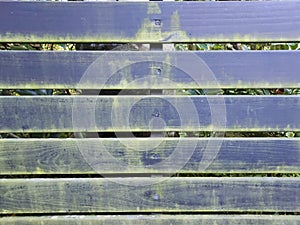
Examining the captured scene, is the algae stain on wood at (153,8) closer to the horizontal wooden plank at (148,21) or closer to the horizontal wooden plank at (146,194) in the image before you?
the horizontal wooden plank at (148,21)

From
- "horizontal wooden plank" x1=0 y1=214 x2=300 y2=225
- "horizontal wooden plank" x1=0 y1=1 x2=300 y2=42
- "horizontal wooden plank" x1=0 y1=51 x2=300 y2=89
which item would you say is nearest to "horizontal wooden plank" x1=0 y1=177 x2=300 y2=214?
"horizontal wooden plank" x1=0 y1=214 x2=300 y2=225

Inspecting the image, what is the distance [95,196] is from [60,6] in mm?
742

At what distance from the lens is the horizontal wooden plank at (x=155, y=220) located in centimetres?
111

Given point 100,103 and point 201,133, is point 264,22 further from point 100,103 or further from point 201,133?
point 100,103

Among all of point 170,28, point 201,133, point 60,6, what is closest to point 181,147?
point 201,133

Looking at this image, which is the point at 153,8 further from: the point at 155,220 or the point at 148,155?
the point at 155,220

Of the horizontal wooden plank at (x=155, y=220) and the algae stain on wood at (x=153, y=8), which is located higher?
the algae stain on wood at (x=153, y=8)

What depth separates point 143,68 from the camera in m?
1.04

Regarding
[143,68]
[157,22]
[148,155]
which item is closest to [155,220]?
[148,155]

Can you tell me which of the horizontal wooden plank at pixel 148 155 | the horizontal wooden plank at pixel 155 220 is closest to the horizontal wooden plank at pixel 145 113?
the horizontal wooden plank at pixel 148 155

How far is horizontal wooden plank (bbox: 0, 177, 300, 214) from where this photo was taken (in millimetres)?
1097

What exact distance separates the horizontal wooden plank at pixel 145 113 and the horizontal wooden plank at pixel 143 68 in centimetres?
6

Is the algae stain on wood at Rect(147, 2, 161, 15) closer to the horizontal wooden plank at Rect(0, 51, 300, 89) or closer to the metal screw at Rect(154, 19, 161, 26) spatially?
the metal screw at Rect(154, 19, 161, 26)

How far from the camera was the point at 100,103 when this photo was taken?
1054 mm
